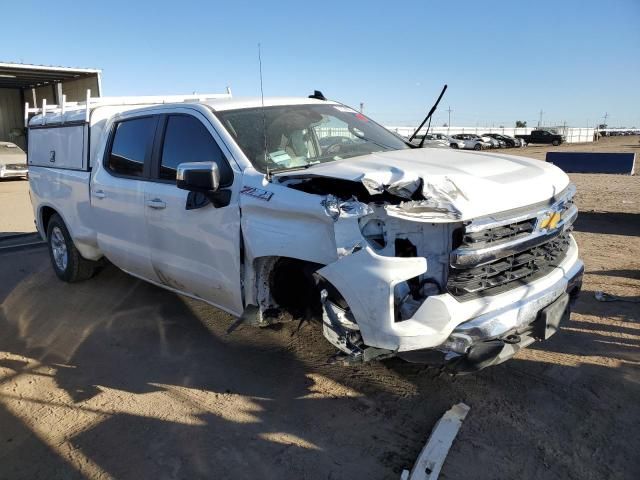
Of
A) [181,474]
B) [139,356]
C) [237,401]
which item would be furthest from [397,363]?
[139,356]

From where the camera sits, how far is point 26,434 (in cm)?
331

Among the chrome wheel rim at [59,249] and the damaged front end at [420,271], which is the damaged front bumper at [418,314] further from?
the chrome wheel rim at [59,249]

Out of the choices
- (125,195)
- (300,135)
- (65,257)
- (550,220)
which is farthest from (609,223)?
(65,257)

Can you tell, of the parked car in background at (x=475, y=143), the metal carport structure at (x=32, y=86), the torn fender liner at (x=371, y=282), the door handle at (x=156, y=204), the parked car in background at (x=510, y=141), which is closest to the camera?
the torn fender liner at (x=371, y=282)

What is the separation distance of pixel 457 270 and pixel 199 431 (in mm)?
1824

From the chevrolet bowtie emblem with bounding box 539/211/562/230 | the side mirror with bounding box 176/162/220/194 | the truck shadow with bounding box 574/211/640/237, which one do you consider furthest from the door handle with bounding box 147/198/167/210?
the truck shadow with bounding box 574/211/640/237

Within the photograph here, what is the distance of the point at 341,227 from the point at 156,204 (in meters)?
2.04

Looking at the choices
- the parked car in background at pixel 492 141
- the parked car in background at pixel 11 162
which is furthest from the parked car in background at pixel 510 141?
the parked car in background at pixel 11 162

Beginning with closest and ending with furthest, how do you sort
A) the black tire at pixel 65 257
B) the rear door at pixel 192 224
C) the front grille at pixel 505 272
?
the front grille at pixel 505 272, the rear door at pixel 192 224, the black tire at pixel 65 257

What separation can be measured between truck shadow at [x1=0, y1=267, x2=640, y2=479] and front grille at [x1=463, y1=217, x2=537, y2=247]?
3.69 ft

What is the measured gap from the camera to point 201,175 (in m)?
3.46

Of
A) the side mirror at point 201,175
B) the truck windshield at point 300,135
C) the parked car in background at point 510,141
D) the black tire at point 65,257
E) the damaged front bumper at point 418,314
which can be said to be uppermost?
the truck windshield at point 300,135

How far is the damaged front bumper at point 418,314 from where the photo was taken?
274cm

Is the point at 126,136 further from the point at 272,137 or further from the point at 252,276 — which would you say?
the point at 252,276
